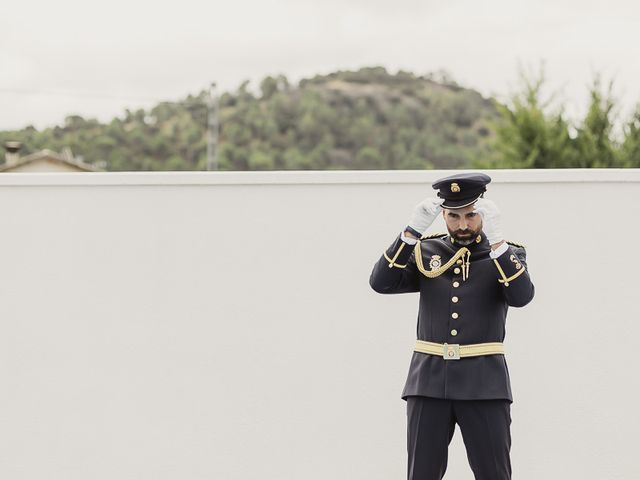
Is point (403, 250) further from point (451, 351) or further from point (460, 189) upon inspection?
point (451, 351)

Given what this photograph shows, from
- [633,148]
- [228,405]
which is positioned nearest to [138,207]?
[228,405]

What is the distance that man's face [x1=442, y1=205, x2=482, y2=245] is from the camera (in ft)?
10.8

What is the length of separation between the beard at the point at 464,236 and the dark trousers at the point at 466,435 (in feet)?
1.75

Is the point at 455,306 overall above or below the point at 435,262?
below

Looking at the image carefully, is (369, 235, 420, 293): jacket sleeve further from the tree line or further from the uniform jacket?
the tree line

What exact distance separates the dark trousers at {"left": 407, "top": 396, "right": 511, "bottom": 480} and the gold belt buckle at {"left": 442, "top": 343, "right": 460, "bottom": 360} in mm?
146

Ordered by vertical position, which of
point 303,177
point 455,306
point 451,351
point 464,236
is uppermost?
point 303,177

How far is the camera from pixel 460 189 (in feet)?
10.7

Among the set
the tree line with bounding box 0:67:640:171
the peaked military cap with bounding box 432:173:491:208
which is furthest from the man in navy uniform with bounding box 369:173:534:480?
the tree line with bounding box 0:67:640:171

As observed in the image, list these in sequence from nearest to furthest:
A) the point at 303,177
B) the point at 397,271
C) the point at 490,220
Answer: the point at 490,220
the point at 397,271
the point at 303,177

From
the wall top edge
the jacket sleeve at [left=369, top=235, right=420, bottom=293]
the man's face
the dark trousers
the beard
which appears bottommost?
the dark trousers

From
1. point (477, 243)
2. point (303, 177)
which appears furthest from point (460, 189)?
point (303, 177)

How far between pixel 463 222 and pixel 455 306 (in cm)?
29

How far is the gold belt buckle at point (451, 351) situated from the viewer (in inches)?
132
